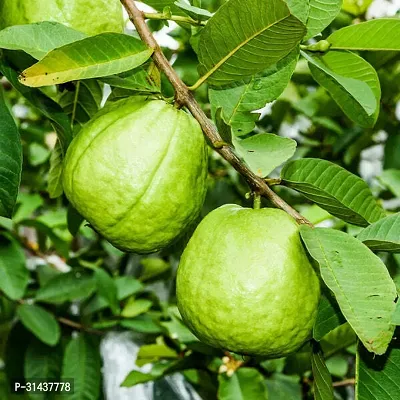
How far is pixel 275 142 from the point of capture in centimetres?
77

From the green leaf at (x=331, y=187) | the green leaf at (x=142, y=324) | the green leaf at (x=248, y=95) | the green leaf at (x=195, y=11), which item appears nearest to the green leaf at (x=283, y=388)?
the green leaf at (x=142, y=324)

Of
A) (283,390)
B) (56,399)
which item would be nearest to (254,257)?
(283,390)

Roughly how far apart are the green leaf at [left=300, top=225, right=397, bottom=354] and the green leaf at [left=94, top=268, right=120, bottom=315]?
41.6 inches

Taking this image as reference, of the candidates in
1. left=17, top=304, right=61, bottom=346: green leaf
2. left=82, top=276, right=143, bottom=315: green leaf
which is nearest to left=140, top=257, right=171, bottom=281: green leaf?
left=82, top=276, right=143, bottom=315: green leaf

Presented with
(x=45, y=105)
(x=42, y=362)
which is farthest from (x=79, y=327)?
(x=45, y=105)

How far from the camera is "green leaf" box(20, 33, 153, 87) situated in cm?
72

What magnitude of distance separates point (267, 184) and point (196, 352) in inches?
30.9

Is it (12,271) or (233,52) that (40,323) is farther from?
(233,52)

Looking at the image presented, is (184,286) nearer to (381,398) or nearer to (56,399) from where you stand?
(381,398)

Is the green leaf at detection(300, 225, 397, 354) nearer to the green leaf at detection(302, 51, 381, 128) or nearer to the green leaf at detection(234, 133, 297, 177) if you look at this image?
the green leaf at detection(234, 133, 297, 177)

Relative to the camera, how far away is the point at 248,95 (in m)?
0.91

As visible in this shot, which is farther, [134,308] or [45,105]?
[134,308]

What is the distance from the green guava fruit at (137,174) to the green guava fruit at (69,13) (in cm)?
15

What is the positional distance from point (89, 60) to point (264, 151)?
0.75 ft
